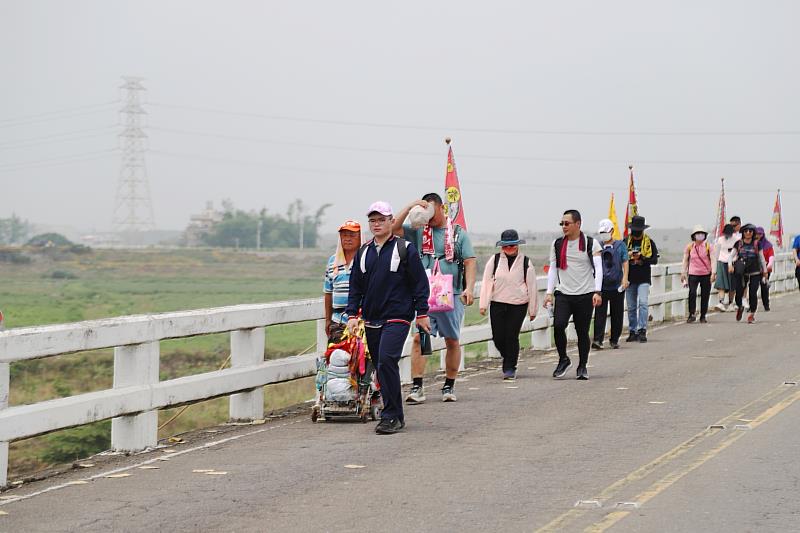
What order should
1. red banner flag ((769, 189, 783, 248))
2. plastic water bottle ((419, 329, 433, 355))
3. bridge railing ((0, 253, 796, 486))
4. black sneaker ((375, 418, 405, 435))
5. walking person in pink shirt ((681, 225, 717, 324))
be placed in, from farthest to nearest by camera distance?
red banner flag ((769, 189, 783, 248)) → walking person in pink shirt ((681, 225, 717, 324)) → plastic water bottle ((419, 329, 433, 355)) → black sneaker ((375, 418, 405, 435)) → bridge railing ((0, 253, 796, 486))

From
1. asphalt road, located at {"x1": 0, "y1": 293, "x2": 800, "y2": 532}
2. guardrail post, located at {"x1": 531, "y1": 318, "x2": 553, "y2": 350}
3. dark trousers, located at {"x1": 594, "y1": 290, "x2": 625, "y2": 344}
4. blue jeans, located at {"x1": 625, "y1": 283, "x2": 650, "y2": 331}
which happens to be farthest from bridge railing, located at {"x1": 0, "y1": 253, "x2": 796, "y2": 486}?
blue jeans, located at {"x1": 625, "y1": 283, "x2": 650, "y2": 331}

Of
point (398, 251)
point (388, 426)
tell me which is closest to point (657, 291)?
point (398, 251)

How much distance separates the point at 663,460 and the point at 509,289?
5918mm

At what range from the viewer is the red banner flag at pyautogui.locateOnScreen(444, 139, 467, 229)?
46.6ft

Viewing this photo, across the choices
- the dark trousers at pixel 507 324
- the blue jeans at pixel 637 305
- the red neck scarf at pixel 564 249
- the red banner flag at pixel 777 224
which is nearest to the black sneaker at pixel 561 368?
the dark trousers at pixel 507 324

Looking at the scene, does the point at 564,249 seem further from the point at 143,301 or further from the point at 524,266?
the point at 143,301

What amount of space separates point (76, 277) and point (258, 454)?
111 metres

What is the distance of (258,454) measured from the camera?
10109mm

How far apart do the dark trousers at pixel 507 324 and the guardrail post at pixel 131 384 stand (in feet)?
18.7

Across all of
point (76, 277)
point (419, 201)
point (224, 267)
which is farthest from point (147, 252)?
point (419, 201)

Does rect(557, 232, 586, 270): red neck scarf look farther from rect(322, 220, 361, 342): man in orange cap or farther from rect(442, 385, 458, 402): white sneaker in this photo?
rect(322, 220, 361, 342): man in orange cap

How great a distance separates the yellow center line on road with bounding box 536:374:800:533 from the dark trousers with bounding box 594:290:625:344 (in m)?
6.26

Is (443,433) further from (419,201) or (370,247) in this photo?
(419,201)

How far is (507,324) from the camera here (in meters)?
15.3
